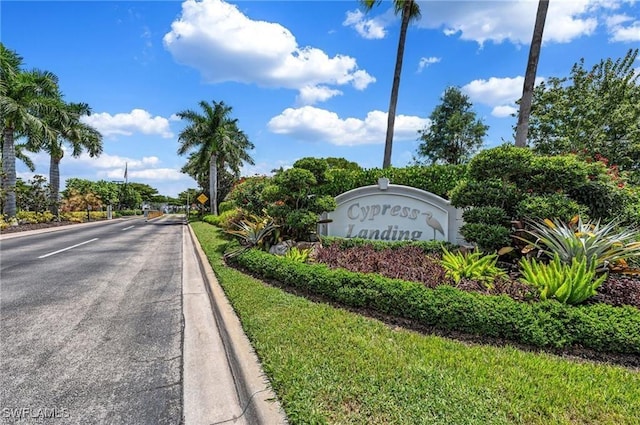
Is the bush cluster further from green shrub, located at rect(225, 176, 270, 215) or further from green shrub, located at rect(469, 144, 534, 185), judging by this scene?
green shrub, located at rect(225, 176, 270, 215)

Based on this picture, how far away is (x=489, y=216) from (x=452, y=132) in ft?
81.1

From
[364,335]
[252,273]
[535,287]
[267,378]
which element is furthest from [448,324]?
[252,273]

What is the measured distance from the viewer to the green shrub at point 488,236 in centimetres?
576

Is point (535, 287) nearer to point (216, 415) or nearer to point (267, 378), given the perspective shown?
point (267, 378)

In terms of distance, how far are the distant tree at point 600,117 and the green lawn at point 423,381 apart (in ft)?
59.8

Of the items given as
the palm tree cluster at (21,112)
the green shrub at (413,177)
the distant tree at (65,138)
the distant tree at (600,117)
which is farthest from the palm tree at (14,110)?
the distant tree at (600,117)

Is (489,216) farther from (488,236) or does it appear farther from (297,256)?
(297,256)

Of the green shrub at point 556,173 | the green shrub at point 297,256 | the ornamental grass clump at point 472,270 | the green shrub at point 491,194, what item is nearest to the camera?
the ornamental grass clump at point 472,270

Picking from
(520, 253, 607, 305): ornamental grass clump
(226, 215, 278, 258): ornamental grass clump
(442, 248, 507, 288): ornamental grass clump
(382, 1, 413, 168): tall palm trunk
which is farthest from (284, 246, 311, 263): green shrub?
(382, 1, 413, 168): tall palm trunk

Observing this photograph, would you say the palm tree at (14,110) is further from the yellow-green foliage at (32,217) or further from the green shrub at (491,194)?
the green shrub at (491,194)

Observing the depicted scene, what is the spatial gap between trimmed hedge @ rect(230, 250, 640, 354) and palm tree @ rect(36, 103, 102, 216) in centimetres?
2821

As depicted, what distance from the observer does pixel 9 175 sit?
19750 mm

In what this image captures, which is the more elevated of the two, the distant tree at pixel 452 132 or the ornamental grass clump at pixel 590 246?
the distant tree at pixel 452 132

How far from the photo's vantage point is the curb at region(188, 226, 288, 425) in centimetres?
242
